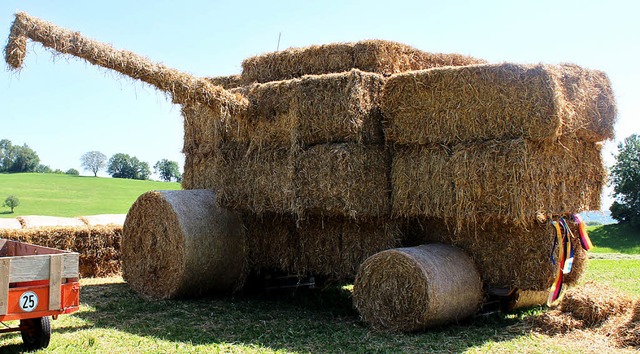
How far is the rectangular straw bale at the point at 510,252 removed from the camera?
8.23m

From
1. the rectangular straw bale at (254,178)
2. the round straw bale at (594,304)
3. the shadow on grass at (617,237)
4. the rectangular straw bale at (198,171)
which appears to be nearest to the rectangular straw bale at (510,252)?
the round straw bale at (594,304)

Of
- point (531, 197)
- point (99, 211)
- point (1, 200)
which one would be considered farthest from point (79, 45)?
point (1, 200)

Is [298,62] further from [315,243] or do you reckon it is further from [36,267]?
[36,267]

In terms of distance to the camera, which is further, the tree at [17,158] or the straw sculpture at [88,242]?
the tree at [17,158]

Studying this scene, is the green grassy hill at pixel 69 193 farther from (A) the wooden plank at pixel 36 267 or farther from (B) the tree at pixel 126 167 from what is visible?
(A) the wooden plank at pixel 36 267

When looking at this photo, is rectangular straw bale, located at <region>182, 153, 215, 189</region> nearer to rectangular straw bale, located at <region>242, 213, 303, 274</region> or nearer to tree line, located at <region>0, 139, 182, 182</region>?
rectangular straw bale, located at <region>242, 213, 303, 274</region>

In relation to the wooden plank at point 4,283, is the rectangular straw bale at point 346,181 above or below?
above

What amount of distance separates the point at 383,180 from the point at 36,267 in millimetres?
4509

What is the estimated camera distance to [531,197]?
7680 millimetres

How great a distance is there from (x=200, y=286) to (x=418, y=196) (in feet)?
12.4

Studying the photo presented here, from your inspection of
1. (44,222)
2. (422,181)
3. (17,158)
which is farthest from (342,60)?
(17,158)

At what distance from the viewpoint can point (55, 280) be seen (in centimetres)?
664

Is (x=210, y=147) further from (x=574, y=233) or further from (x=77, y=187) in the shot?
(x=77, y=187)

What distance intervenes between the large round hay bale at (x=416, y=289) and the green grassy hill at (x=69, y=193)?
3048cm
